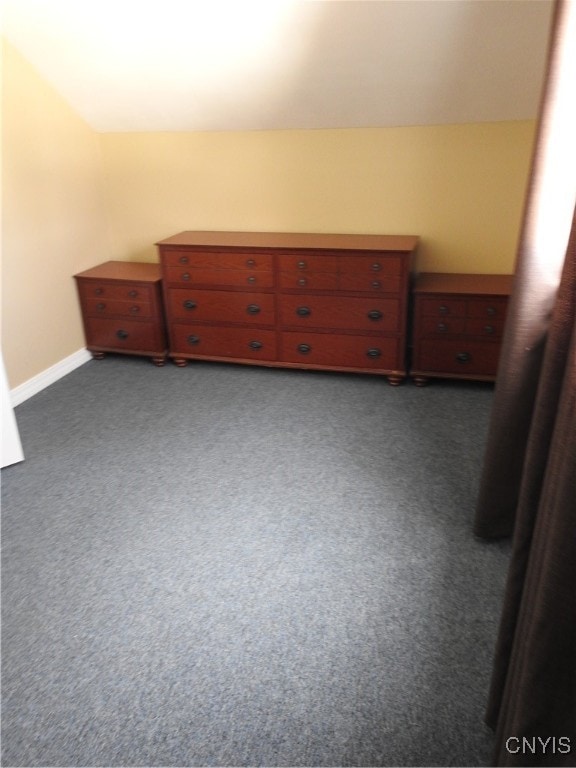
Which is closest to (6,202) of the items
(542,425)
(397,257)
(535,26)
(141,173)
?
(141,173)

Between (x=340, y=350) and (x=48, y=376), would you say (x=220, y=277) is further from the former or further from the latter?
(x=48, y=376)

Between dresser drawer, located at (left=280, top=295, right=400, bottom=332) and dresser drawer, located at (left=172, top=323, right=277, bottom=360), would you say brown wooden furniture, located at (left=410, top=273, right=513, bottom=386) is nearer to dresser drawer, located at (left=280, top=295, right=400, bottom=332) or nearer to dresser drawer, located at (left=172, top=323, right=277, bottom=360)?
dresser drawer, located at (left=280, top=295, right=400, bottom=332)

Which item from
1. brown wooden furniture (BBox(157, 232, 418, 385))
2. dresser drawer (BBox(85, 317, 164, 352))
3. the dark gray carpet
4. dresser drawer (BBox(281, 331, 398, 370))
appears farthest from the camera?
dresser drawer (BBox(85, 317, 164, 352))

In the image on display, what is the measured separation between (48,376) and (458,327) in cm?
220

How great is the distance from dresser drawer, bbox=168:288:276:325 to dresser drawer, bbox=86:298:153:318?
0.15 meters

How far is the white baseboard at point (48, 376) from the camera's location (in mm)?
3121

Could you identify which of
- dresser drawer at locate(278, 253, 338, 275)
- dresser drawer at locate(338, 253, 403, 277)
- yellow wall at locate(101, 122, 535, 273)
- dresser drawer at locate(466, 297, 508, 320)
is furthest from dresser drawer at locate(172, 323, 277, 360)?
dresser drawer at locate(466, 297, 508, 320)

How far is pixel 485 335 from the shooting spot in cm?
299

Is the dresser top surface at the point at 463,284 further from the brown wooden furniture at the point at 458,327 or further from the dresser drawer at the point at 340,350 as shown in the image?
the dresser drawer at the point at 340,350

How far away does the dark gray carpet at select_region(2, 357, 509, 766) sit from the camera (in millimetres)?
1438

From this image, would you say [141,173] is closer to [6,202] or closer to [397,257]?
[6,202]

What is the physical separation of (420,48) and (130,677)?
2.70 meters

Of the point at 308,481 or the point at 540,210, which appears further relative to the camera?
the point at 308,481

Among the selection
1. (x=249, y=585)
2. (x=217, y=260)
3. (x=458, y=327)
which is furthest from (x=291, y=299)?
(x=249, y=585)
